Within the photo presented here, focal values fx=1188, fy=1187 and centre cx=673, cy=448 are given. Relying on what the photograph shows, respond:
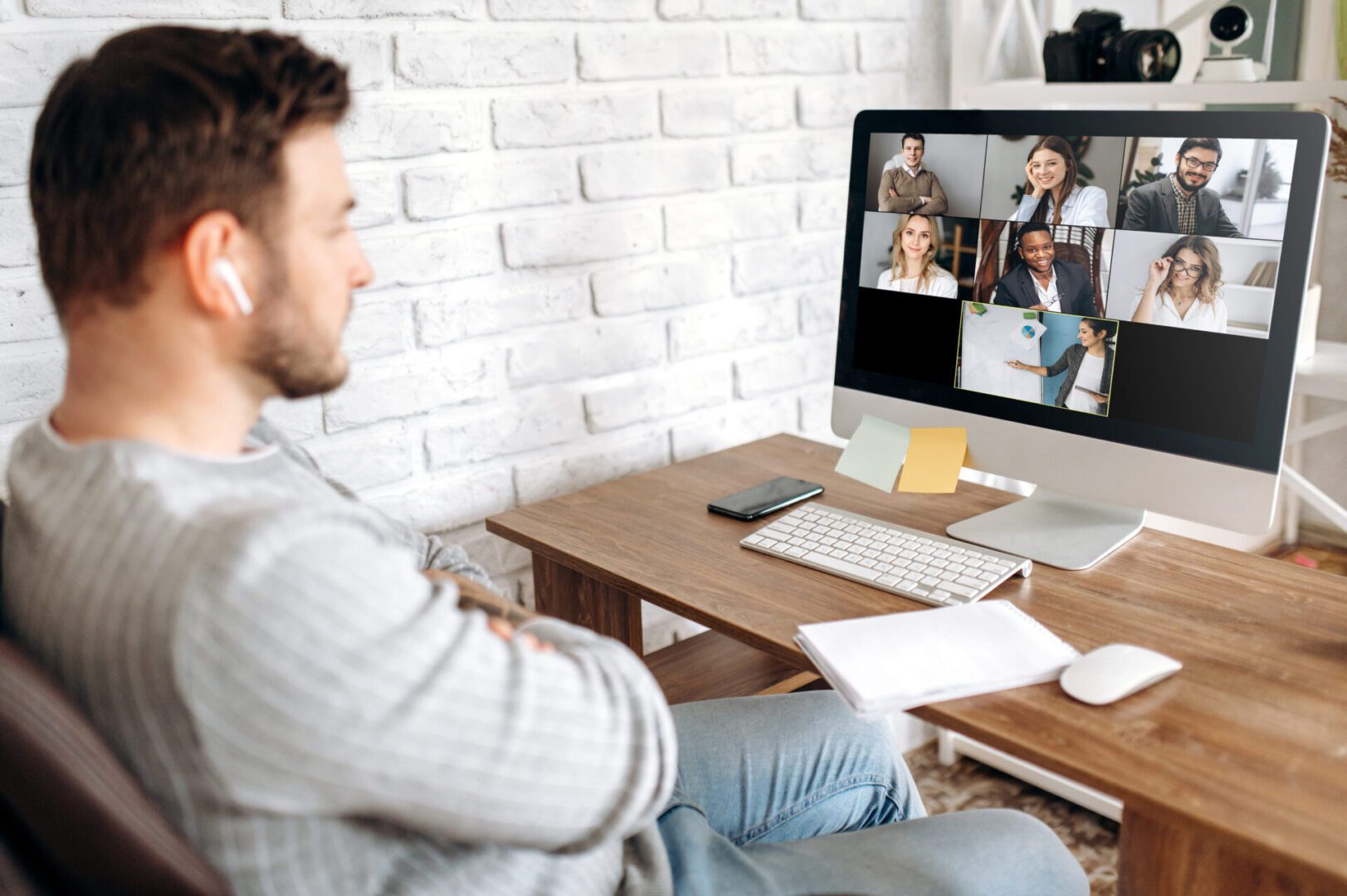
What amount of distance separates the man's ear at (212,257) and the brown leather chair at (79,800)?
25 cm

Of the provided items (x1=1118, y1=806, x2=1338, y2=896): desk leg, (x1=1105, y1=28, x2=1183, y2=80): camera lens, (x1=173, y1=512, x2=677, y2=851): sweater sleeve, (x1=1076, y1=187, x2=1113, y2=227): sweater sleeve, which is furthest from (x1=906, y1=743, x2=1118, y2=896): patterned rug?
(x1=173, y1=512, x2=677, y2=851): sweater sleeve

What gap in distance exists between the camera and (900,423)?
152cm

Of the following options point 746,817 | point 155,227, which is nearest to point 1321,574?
point 746,817

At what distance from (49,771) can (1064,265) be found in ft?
3.57

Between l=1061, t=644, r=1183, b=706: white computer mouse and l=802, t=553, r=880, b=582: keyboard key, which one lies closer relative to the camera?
l=1061, t=644, r=1183, b=706: white computer mouse

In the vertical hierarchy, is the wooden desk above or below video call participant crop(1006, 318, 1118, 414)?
below

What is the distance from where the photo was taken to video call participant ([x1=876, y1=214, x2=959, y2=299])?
144 cm

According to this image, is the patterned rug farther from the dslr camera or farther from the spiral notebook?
the dslr camera

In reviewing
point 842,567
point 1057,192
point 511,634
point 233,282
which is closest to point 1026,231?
point 1057,192

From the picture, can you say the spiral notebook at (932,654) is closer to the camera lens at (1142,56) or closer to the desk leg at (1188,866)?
the desk leg at (1188,866)

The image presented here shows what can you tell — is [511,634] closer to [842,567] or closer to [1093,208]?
[842,567]

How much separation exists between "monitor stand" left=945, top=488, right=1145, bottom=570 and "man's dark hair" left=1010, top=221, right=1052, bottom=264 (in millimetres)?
321

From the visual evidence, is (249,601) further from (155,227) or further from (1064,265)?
(1064,265)

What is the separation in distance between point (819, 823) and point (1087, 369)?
58cm
